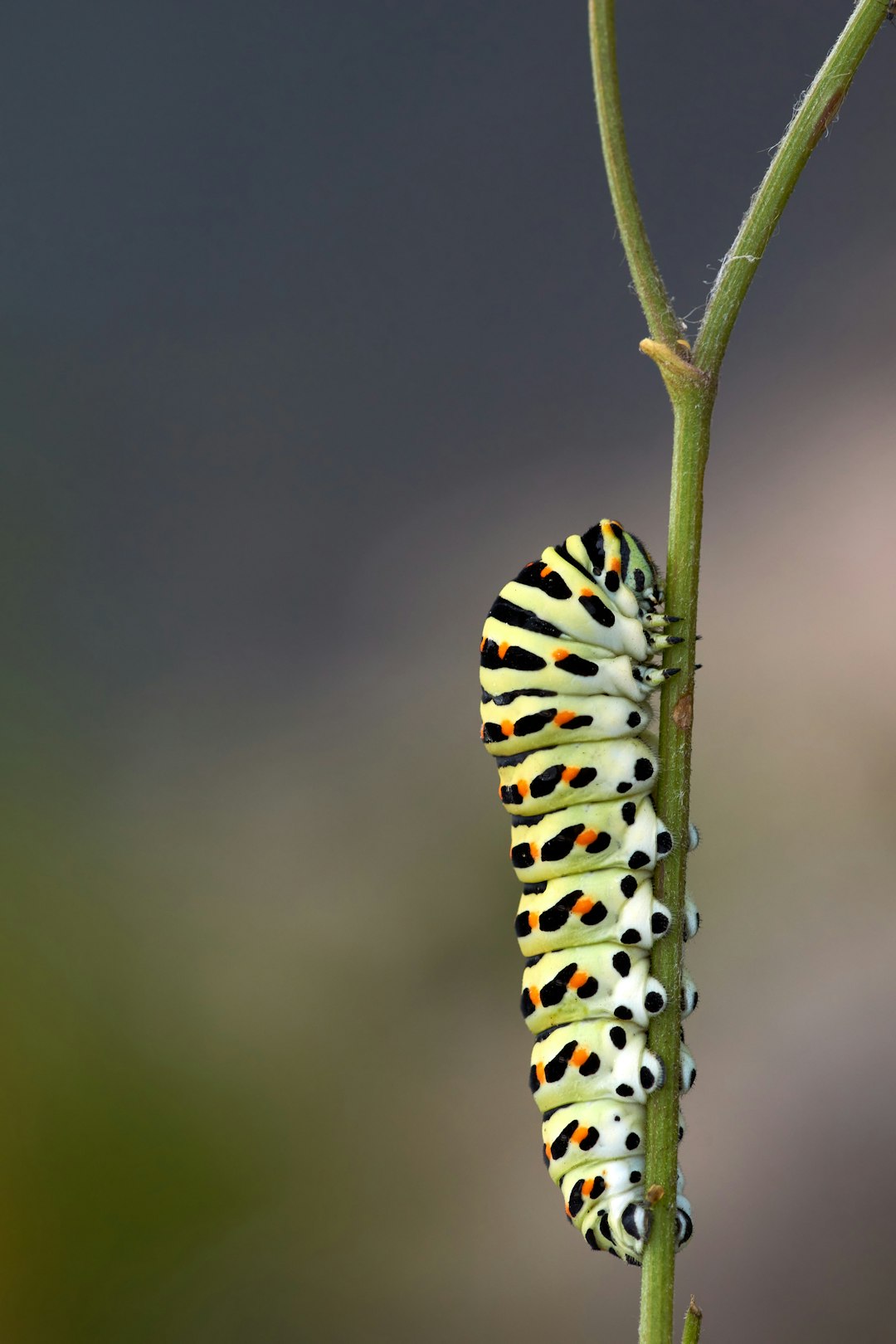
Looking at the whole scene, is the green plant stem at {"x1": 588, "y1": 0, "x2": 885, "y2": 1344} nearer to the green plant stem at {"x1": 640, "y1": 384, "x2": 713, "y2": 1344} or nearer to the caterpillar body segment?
the green plant stem at {"x1": 640, "y1": 384, "x2": 713, "y2": 1344}

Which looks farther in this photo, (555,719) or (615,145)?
(555,719)

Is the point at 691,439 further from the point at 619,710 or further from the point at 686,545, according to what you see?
the point at 619,710

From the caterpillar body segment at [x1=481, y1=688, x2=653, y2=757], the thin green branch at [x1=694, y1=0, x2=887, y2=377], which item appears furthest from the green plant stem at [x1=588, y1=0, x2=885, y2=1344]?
the caterpillar body segment at [x1=481, y1=688, x2=653, y2=757]

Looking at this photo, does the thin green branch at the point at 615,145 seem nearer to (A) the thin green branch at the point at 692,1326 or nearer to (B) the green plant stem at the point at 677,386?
(B) the green plant stem at the point at 677,386

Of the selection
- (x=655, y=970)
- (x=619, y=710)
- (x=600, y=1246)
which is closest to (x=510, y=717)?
(x=619, y=710)

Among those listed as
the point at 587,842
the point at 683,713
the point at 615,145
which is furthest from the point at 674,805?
the point at 615,145

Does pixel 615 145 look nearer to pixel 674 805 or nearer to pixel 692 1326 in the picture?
pixel 674 805
